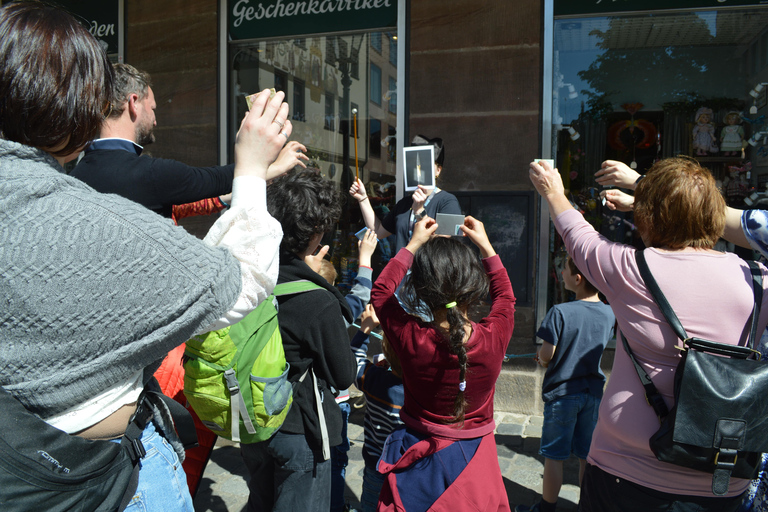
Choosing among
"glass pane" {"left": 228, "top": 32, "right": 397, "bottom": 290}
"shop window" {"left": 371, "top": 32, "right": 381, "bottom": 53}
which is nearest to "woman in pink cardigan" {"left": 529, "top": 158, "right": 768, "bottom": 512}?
"glass pane" {"left": 228, "top": 32, "right": 397, "bottom": 290}

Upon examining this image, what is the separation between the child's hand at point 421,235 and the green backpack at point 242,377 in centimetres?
62

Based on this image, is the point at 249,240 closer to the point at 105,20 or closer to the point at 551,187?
the point at 551,187

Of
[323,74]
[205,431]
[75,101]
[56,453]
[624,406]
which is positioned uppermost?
[323,74]

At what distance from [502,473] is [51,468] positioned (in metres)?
3.43

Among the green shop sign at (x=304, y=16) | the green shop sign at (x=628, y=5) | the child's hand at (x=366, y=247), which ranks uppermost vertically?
the green shop sign at (x=304, y=16)

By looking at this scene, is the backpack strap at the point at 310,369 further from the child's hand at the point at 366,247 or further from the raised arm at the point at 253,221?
the raised arm at the point at 253,221

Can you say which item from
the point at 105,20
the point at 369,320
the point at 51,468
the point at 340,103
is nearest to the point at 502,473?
the point at 369,320

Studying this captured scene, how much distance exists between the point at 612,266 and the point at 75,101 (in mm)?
1667

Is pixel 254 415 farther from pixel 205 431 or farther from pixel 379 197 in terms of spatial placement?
pixel 379 197

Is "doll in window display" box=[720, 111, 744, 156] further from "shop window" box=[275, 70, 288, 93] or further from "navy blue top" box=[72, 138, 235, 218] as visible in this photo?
"navy blue top" box=[72, 138, 235, 218]

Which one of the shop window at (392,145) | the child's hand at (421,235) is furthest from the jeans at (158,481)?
the shop window at (392,145)

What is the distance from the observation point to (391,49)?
5.45 m

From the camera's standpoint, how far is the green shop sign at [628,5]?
485 cm

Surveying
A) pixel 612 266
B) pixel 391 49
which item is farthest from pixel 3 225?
pixel 391 49
